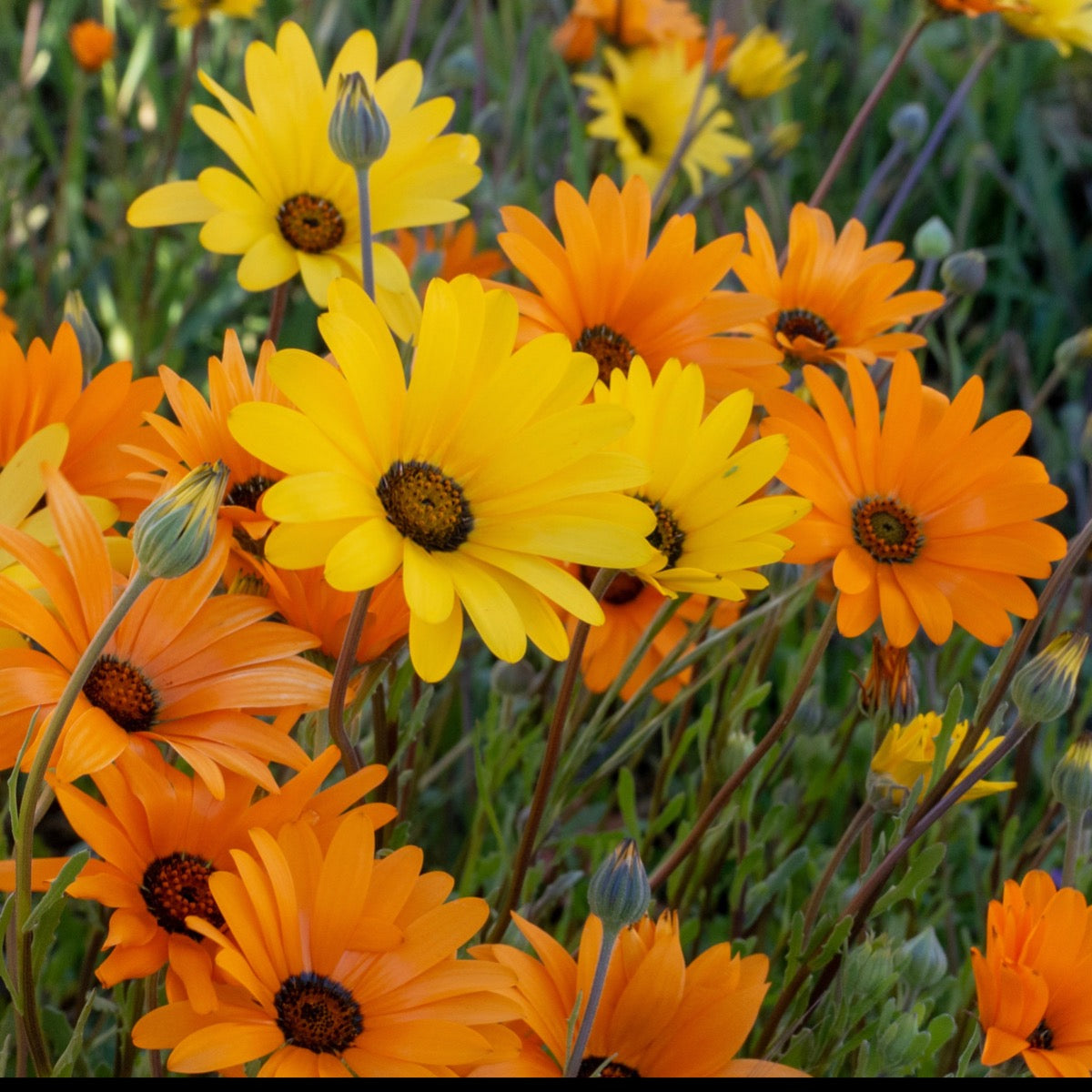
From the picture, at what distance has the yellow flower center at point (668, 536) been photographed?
2.63ft

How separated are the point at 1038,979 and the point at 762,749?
8.7 inches

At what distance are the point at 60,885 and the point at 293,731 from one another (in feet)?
1.09

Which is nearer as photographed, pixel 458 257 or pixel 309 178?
pixel 309 178

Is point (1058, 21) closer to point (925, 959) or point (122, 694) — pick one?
point (925, 959)

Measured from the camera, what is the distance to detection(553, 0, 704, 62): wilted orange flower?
5.90 feet

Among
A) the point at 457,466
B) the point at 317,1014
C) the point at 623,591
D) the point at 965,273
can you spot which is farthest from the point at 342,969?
the point at 965,273

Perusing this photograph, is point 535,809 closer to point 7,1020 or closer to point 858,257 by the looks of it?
point 7,1020

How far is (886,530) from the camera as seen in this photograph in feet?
2.90

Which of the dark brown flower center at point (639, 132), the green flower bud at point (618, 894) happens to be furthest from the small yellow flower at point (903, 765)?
the dark brown flower center at point (639, 132)

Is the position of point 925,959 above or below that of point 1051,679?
below

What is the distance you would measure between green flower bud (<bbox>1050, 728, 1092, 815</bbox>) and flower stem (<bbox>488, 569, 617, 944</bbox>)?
0.96 feet

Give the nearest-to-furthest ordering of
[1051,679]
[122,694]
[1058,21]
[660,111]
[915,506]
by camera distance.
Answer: [122,694] < [1051,679] < [915,506] < [1058,21] < [660,111]

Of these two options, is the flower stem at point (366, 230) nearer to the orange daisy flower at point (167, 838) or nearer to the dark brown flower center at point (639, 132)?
the orange daisy flower at point (167, 838)

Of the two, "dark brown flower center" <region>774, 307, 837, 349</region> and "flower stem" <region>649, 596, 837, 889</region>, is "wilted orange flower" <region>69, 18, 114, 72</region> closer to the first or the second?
"dark brown flower center" <region>774, 307, 837, 349</region>
